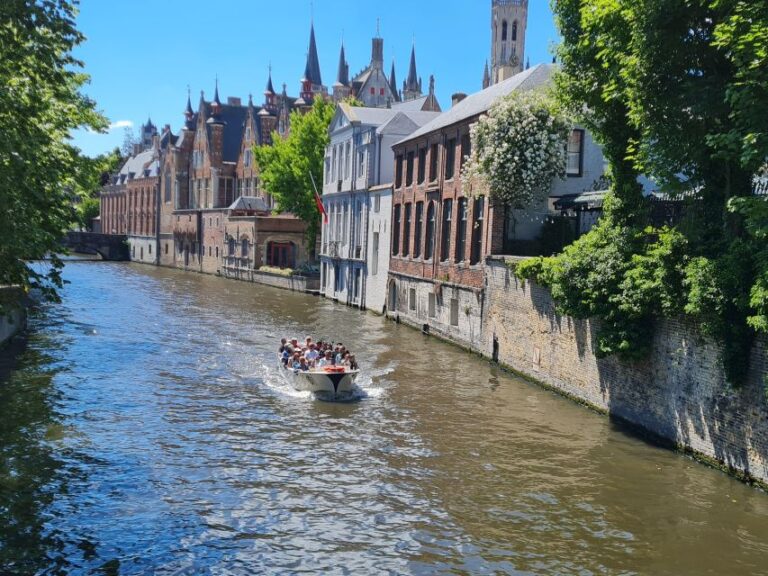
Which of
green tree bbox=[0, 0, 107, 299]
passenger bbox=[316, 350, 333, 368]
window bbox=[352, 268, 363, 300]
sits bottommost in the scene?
passenger bbox=[316, 350, 333, 368]

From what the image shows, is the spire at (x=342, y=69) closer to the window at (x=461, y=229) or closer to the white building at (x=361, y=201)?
the white building at (x=361, y=201)

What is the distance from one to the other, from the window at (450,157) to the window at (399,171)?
6551 millimetres

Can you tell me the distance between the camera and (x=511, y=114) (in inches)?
1070

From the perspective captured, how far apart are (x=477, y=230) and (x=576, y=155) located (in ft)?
15.9

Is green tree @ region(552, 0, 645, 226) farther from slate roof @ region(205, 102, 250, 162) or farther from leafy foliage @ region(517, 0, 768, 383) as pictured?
slate roof @ region(205, 102, 250, 162)

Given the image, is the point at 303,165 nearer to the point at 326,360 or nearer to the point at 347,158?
the point at 347,158

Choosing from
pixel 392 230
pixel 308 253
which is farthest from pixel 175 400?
pixel 308 253

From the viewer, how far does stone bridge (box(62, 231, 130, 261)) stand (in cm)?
9656

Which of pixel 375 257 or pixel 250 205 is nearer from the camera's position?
pixel 375 257

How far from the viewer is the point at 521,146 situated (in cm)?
2716

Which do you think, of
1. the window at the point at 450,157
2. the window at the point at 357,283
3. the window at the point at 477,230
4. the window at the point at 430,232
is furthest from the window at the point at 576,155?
the window at the point at 357,283

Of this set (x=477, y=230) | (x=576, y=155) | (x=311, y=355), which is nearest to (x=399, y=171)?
(x=477, y=230)

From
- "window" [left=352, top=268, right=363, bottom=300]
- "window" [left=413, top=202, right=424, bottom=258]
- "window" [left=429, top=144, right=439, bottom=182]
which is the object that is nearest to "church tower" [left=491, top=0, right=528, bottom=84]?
"window" [left=352, top=268, right=363, bottom=300]

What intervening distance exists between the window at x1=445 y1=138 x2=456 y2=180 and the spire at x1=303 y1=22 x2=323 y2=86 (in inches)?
2849
